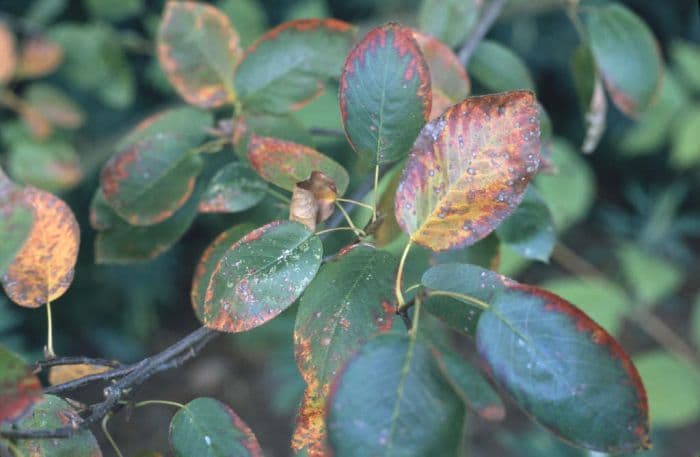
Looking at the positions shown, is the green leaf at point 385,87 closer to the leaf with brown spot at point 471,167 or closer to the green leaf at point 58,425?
the leaf with brown spot at point 471,167

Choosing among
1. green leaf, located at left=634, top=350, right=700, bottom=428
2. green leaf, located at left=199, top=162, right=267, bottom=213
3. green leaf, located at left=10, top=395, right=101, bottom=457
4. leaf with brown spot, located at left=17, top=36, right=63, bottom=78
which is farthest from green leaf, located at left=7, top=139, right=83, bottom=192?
green leaf, located at left=634, top=350, right=700, bottom=428

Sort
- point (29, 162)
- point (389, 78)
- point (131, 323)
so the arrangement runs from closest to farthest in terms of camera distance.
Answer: point (389, 78), point (29, 162), point (131, 323)

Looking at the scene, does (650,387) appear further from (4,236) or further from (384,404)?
(4,236)

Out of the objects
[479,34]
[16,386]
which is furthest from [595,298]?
[16,386]

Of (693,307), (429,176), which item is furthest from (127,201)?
(693,307)

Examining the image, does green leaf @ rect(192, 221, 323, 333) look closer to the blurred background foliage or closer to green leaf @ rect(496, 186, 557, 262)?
green leaf @ rect(496, 186, 557, 262)

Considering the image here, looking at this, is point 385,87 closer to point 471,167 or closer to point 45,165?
point 471,167

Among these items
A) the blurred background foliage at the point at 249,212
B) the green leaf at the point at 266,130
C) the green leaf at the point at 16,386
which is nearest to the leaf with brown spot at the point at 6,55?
the blurred background foliage at the point at 249,212
